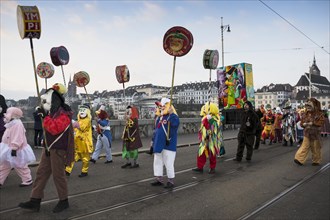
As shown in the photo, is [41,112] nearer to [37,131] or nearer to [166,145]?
[166,145]

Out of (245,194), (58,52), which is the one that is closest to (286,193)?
(245,194)

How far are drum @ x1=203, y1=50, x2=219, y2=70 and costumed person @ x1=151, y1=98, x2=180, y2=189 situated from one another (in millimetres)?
4394

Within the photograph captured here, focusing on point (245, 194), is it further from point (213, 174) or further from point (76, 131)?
point (76, 131)

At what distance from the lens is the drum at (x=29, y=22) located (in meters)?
5.37

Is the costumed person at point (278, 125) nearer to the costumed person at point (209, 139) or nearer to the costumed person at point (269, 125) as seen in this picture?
the costumed person at point (269, 125)

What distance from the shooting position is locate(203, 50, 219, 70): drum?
414 inches

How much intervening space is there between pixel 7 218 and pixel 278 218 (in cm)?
395

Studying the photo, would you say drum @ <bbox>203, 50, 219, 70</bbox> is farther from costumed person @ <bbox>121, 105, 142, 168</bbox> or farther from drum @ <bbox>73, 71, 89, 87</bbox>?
drum @ <bbox>73, 71, 89, 87</bbox>

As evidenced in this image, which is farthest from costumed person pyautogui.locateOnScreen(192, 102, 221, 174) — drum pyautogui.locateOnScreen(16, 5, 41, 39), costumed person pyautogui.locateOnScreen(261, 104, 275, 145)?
costumed person pyautogui.locateOnScreen(261, 104, 275, 145)

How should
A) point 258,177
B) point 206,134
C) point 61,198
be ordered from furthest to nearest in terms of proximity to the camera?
point 206,134 → point 258,177 → point 61,198

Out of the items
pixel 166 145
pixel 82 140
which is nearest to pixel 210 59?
pixel 166 145

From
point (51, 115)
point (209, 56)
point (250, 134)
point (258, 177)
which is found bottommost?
point (258, 177)

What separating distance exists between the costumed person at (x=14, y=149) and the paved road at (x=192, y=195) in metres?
0.32

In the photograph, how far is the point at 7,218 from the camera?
4430 millimetres
